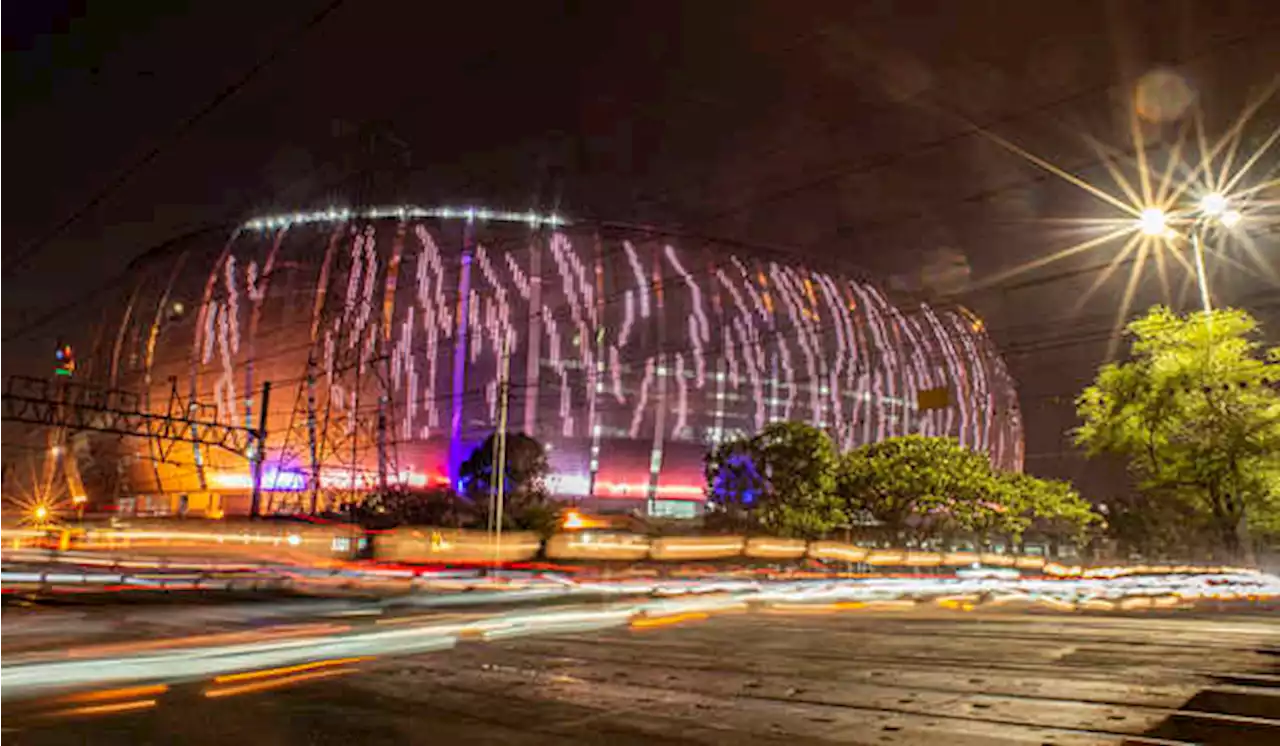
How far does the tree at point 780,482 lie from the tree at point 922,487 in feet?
6.94

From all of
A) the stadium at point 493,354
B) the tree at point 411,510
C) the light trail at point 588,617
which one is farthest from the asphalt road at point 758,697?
the stadium at point 493,354

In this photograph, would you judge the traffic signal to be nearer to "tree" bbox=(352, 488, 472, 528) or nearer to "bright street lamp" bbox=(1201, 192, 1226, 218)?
"tree" bbox=(352, 488, 472, 528)

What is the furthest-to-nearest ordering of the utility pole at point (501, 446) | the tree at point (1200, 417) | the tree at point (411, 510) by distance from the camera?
1. the tree at point (411, 510)
2. the utility pole at point (501, 446)
3. the tree at point (1200, 417)

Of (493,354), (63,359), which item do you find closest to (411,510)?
(63,359)

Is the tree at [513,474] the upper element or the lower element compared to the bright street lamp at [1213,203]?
lower

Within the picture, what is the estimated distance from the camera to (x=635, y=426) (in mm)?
70000

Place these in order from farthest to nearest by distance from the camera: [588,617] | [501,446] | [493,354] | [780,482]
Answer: [493,354] → [780,482] → [501,446] → [588,617]

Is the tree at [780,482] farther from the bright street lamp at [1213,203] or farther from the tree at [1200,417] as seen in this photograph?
the bright street lamp at [1213,203]

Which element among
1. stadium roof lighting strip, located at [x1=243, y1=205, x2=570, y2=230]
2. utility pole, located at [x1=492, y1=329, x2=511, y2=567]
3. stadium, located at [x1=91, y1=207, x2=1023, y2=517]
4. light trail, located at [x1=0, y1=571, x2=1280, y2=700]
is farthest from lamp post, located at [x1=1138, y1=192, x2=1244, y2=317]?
stadium roof lighting strip, located at [x1=243, y1=205, x2=570, y2=230]

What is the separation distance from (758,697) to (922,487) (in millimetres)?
44177

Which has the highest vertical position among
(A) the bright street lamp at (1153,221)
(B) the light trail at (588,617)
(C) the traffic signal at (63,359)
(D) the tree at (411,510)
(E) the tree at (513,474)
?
(A) the bright street lamp at (1153,221)

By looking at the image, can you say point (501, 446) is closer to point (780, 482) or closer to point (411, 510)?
point (411, 510)

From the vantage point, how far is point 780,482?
4984 centimetres

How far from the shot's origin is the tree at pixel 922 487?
162 feet
